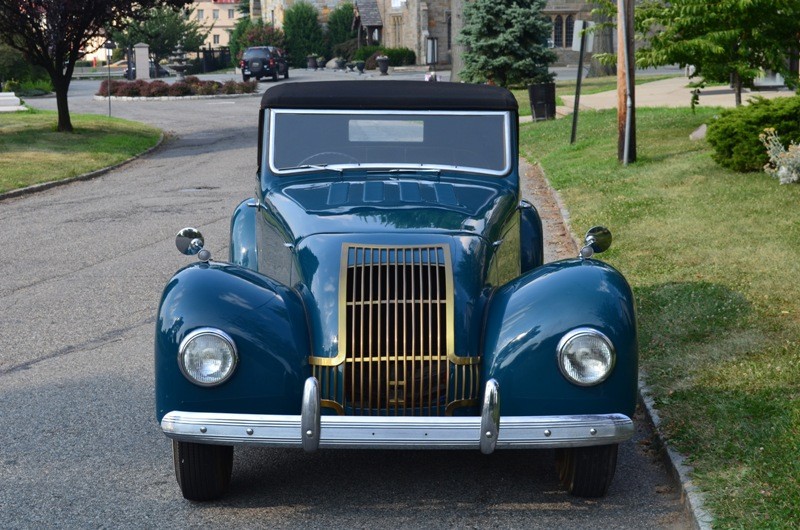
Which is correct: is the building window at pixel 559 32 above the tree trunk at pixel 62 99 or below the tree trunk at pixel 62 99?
above

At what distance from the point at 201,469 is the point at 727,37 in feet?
42.8

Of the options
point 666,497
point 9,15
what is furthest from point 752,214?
point 9,15

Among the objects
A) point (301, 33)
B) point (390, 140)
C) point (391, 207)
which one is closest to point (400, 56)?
point (301, 33)

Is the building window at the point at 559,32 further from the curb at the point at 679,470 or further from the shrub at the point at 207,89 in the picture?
the curb at the point at 679,470

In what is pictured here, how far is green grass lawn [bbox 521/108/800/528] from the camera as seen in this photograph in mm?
5227

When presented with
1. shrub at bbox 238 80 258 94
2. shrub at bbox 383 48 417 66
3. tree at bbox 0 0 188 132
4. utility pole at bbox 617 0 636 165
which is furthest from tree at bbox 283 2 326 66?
utility pole at bbox 617 0 636 165

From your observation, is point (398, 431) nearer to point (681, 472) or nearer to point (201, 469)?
point (201, 469)

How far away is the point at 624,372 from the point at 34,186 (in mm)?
16022

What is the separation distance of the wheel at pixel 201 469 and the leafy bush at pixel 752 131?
1093cm

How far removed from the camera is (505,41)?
1404 inches

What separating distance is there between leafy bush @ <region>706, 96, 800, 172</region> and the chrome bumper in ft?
34.8

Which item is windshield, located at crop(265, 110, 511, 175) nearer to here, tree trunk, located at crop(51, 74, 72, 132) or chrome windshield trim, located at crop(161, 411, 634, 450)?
chrome windshield trim, located at crop(161, 411, 634, 450)

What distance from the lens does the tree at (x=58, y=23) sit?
24.7 metres

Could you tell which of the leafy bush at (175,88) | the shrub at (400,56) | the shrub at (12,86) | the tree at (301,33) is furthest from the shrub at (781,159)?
the tree at (301,33)
